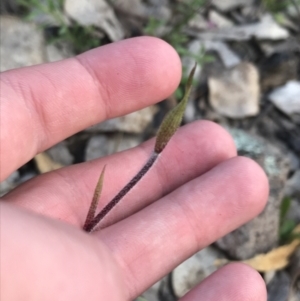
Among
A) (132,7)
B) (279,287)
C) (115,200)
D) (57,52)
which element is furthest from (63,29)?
(279,287)

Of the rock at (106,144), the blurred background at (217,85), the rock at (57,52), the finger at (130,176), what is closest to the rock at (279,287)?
the blurred background at (217,85)

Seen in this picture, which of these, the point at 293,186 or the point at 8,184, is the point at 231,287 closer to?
the point at 293,186

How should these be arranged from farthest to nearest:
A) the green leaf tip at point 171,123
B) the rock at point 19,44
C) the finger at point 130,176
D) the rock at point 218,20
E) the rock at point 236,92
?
1. the rock at point 218,20
2. the rock at point 236,92
3. the rock at point 19,44
4. the finger at point 130,176
5. the green leaf tip at point 171,123

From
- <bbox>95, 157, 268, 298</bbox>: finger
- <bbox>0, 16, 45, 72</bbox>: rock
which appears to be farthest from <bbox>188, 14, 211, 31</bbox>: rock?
<bbox>95, 157, 268, 298</bbox>: finger

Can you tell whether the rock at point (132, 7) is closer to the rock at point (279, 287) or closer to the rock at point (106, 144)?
the rock at point (106, 144)

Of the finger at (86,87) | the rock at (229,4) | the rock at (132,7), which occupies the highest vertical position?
the finger at (86,87)

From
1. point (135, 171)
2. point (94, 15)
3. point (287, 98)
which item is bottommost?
point (287, 98)
